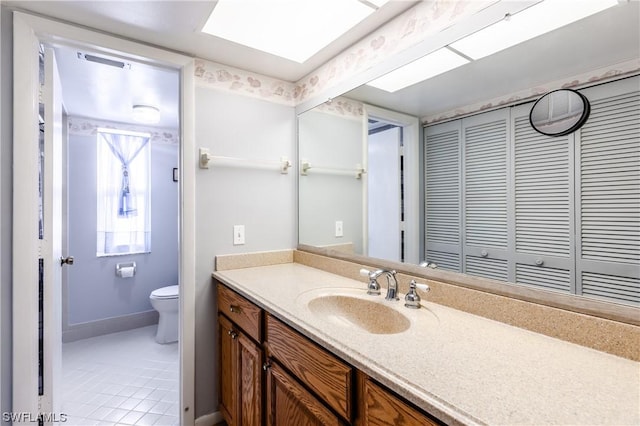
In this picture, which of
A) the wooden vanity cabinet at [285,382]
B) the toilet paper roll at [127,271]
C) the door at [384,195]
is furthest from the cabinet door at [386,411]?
the toilet paper roll at [127,271]

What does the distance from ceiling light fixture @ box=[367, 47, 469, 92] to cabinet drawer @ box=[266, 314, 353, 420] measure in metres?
1.16

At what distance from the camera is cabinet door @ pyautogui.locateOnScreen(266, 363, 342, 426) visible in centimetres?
95

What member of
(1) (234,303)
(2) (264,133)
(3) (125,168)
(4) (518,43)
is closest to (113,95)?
(3) (125,168)

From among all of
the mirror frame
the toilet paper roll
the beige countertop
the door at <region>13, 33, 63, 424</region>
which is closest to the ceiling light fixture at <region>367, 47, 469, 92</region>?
the mirror frame

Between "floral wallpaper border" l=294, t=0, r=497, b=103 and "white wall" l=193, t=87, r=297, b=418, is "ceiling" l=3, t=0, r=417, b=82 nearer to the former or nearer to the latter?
"floral wallpaper border" l=294, t=0, r=497, b=103

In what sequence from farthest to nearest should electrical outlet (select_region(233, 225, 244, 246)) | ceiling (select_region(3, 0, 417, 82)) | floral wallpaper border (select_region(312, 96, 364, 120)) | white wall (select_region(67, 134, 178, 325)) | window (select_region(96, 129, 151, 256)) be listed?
1. window (select_region(96, 129, 151, 256))
2. white wall (select_region(67, 134, 178, 325))
3. electrical outlet (select_region(233, 225, 244, 246))
4. floral wallpaper border (select_region(312, 96, 364, 120))
5. ceiling (select_region(3, 0, 417, 82))

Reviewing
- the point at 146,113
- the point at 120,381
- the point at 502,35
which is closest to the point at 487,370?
the point at 502,35

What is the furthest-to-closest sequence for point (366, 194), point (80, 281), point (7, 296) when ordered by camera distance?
point (80, 281) < point (366, 194) < point (7, 296)

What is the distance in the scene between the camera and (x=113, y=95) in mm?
2469

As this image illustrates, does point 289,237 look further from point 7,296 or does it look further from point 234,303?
point 7,296

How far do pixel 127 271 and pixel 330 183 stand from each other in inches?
95.8

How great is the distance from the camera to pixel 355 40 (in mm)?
1572

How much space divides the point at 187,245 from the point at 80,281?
2065mm

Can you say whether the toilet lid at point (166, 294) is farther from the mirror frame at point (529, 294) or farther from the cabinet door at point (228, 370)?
the mirror frame at point (529, 294)
